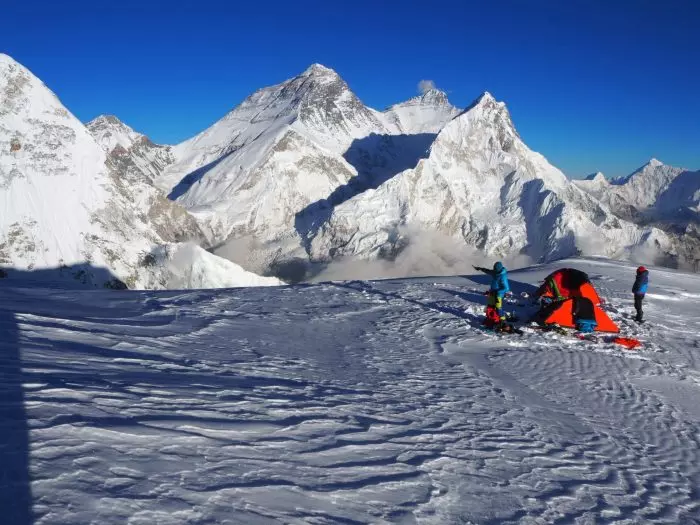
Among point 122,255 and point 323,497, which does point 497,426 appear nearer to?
point 323,497

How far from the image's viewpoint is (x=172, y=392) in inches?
232

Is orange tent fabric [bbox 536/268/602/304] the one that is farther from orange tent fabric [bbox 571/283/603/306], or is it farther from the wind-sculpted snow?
the wind-sculpted snow

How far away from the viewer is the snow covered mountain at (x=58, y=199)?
291 ft

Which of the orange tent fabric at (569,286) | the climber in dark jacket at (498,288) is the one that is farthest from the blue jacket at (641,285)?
the climber in dark jacket at (498,288)

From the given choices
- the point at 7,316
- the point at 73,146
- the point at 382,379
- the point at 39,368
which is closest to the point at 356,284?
the point at 382,379

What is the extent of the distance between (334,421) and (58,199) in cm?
11239

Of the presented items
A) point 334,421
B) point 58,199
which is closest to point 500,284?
point 334,421

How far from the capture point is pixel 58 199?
323 ft

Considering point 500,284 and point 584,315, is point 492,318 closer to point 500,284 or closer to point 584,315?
point 500,284

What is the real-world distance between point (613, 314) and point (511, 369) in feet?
24.0

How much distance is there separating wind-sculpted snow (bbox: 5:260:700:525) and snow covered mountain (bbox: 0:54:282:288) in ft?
267

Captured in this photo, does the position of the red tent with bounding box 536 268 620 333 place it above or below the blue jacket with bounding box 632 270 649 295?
below

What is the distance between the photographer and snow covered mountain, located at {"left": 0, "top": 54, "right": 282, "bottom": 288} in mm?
88562

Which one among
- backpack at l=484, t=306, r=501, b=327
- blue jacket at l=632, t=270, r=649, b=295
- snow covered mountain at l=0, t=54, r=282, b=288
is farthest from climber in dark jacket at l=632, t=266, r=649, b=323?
snow covered mountain at l=0, t=54, r=282, b=288
